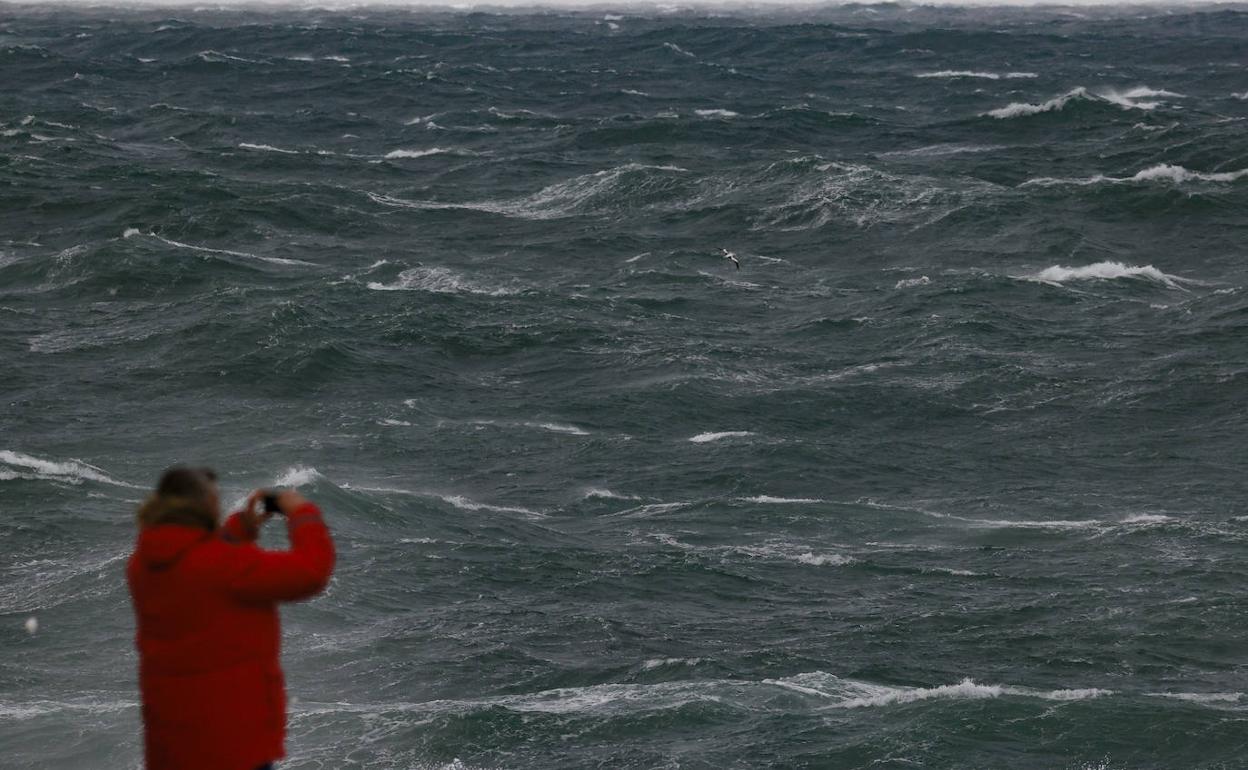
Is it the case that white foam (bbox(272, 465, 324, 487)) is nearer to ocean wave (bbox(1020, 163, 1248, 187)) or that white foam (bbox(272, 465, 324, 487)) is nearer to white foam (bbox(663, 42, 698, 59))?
ocean wave (bbox(1020, 163, 1248, 187))

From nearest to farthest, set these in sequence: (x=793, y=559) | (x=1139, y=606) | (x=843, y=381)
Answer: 1. (x=1139, y=606)
2. (x=793, y=559)
3. (x=843, y=381)

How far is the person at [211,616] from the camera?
6184mm

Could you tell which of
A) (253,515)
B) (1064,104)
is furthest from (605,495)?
(1064,104)

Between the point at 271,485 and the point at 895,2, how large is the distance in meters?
168

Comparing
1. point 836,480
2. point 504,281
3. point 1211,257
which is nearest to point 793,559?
point 836,480

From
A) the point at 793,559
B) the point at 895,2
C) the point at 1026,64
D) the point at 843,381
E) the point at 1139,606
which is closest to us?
the point at 1139,606

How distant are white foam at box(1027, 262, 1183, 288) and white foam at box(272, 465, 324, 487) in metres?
25.0

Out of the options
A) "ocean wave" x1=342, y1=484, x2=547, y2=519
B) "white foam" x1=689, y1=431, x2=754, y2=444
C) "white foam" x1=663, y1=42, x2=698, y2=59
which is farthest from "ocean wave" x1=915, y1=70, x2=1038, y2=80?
"ocean wave" x1=342, y1=484, x2=547, y2=519

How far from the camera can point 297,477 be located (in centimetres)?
3212

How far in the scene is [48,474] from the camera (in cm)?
3200

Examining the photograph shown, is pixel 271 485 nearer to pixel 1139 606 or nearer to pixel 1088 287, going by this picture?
pixel 1139 606

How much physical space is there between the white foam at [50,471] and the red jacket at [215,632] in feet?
87.1

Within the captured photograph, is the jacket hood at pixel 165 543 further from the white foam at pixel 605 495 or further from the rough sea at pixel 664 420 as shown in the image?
the white foam at pixel 605 495

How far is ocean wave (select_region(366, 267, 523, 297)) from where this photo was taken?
162 ft
